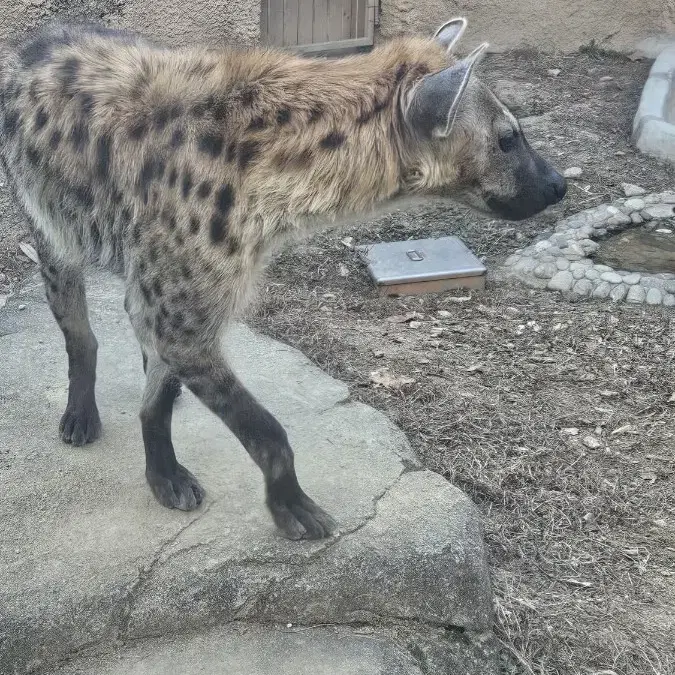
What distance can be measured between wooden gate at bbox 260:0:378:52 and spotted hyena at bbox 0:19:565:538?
332 centimetres

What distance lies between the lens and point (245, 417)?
2139 millimetres

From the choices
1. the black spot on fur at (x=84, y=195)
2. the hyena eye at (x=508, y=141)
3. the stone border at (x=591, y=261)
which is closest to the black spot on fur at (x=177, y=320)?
the black spot on fur at (x=84, y=195)

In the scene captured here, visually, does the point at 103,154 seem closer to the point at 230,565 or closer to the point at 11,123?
the point at 11,123

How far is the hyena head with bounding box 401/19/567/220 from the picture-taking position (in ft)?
6.64

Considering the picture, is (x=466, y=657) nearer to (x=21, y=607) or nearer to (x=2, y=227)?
(x=21, y=607)

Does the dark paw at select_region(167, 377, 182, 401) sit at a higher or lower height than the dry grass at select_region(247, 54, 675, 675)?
higher

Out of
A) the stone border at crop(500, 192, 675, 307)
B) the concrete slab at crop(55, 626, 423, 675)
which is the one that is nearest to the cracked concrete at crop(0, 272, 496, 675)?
the concrete slab at crop(55, 626, 423, 675)

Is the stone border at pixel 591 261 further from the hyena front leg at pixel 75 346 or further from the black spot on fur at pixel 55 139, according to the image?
the black spot on fur at pixel 55 139

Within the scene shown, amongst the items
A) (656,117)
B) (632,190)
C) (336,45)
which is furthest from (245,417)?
(336,45)

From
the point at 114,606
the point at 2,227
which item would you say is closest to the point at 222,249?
the point at 114,606

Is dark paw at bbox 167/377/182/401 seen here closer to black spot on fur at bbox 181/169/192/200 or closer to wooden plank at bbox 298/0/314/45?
black spot on fur at bbox 181/169/192/200

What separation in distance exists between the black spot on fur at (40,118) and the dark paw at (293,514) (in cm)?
99

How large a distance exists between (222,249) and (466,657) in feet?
3.34

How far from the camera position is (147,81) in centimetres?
216
